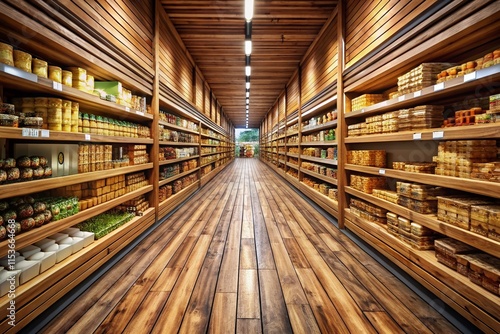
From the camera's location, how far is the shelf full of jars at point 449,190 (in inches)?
64.7

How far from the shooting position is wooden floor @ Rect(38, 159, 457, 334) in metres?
1.70

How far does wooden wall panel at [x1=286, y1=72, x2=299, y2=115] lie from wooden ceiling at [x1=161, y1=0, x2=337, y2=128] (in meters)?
0.31

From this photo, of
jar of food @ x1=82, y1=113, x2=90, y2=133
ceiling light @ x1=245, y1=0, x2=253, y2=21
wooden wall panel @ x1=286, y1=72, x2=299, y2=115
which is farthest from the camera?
wooden wall panel @ x1=286, y1=72, x2=299, y2=115

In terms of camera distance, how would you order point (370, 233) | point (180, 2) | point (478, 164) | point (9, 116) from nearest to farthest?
point (9, 116)
point (478, 164)
point (370, 233)
point (180, 2)

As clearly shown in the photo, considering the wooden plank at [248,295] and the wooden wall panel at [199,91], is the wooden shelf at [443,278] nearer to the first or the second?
the wooden plank at [248,295]

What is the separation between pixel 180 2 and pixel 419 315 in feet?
18.4

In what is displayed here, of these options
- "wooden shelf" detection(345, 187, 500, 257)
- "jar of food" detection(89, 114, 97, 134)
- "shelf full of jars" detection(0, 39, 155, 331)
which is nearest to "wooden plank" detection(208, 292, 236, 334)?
"shelf full of jars" detection(0, 39, 155, 331)

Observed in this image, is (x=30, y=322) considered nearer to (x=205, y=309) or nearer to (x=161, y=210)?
(x=205, y=309)

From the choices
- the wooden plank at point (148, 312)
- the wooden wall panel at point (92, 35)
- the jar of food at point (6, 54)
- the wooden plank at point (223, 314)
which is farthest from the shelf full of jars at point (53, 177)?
the wooden plank at point (223, 314)

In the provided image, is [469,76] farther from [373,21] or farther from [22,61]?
[22,61]

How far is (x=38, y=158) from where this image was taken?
1931mm

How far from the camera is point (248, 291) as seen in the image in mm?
2107

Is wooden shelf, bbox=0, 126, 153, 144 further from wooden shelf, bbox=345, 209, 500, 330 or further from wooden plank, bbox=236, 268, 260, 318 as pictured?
wooden shelf, bbox=345, 209, 500, 330

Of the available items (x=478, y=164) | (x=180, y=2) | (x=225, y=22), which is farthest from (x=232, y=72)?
(x=478, y=164)
